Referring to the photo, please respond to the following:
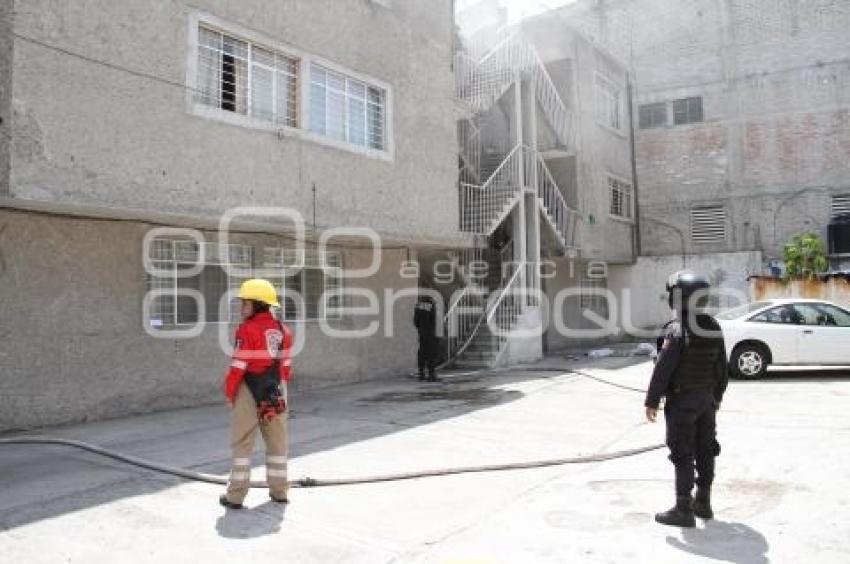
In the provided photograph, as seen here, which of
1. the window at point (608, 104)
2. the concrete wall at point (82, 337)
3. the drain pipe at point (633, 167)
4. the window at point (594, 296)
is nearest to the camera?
the concrete wall at point (82, 337)

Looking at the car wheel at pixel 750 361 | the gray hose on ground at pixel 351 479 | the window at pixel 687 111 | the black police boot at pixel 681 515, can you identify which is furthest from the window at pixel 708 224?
the black police boot at pixel 681 515

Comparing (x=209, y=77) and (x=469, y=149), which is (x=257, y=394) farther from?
(x=469, y=149)

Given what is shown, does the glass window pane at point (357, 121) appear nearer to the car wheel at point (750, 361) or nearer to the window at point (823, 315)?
the car wheel at point (750, 361)

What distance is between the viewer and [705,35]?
22.4 m

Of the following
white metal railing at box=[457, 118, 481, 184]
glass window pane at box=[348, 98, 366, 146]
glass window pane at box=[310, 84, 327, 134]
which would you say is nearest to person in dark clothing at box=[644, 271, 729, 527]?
glass window pane at box=[310, 84, 327, 134]

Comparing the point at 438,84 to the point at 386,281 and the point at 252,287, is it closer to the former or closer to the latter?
the point at 386,281

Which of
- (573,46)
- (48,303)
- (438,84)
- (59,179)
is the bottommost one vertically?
(48,303)

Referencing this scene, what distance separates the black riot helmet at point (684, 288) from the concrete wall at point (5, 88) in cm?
594

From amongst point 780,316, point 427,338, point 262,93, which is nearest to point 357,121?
point 262,93

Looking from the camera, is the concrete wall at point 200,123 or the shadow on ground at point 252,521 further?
the concrete wall at point 200,123

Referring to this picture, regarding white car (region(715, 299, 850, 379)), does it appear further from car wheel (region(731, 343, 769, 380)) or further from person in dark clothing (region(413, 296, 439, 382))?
person in dark clothing (region(413, 296, 439, 382))

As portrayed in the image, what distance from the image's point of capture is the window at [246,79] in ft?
29.7

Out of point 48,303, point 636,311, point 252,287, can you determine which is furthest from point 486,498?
point 636,311

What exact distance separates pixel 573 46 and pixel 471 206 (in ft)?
22.1
